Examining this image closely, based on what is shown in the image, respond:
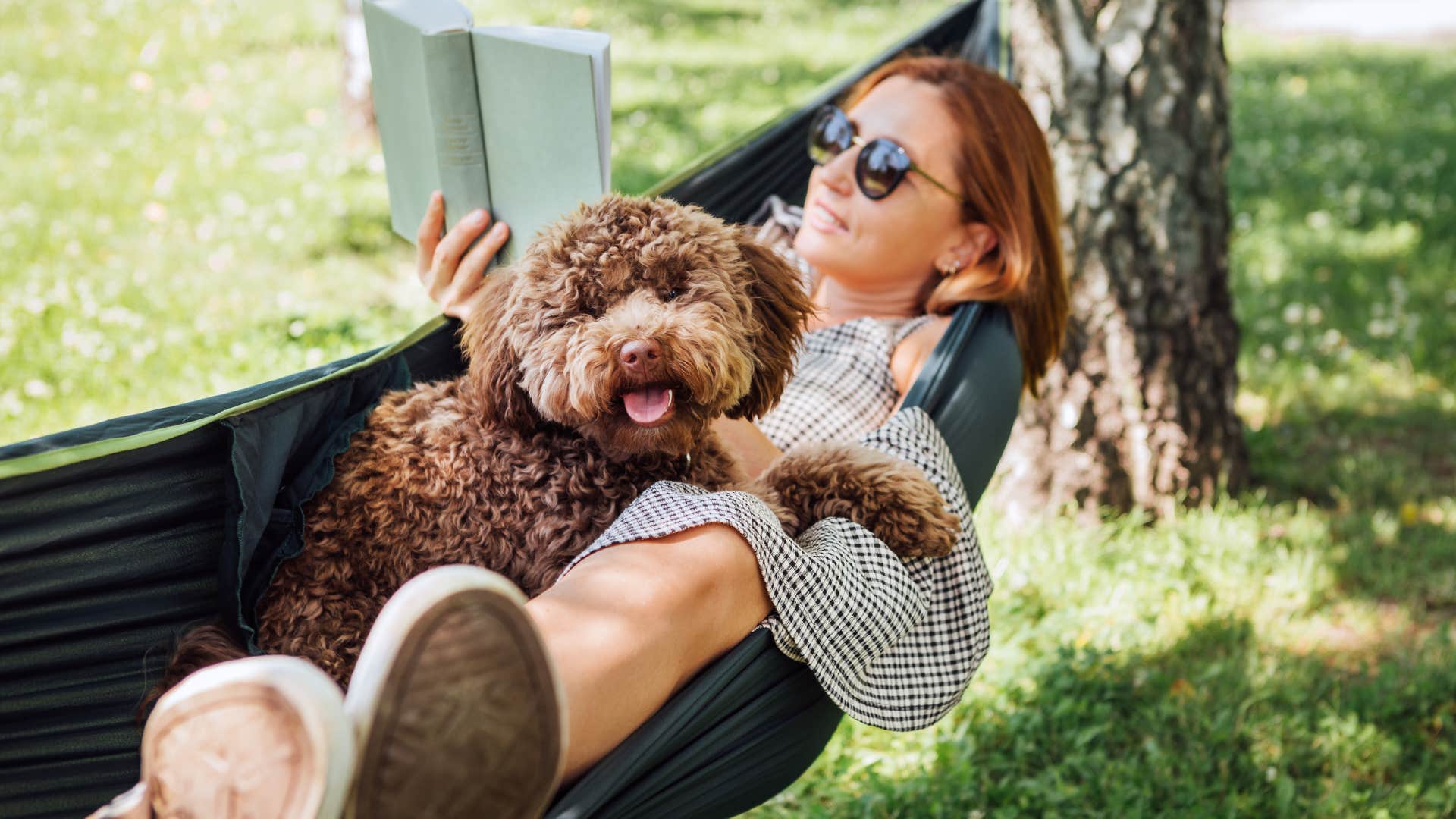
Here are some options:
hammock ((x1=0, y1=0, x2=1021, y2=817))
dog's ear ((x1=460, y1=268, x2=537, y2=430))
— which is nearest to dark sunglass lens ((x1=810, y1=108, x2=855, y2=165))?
dog's ear ((x1=460, y1=268, x2=537, y2=430))

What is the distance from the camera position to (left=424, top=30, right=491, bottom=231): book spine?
7.38ft

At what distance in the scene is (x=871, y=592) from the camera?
1.97 meters

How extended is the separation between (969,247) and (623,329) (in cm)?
149

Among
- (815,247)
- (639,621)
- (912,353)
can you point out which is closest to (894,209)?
(815,247)

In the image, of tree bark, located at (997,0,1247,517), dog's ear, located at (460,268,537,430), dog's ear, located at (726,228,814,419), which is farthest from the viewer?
tree bark, located at (997,0,1247,517)

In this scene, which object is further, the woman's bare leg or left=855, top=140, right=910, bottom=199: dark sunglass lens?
left=855, top=140, right=910, bottom=199: dark sunglass lens

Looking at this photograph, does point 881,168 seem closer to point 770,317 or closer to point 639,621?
point 770,317

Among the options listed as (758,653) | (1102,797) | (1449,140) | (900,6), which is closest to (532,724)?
(758,653)

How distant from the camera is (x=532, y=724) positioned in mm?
1389

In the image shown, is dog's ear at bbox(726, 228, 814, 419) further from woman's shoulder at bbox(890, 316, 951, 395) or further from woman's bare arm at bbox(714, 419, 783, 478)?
woman's shoulder at bbox(890, 316, 951, 395)

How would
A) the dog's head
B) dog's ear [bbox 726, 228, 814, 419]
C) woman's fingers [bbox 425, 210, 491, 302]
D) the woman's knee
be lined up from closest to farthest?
the woman's knee, the dog's head, dog's ear [bbox 726, 228, 814, 419], woman's fingers [bbox 425, 210, 491, 302]

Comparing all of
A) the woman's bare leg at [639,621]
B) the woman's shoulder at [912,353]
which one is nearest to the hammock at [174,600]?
the woman's bare leg at [639,621]

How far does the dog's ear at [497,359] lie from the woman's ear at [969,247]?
4.63 ft

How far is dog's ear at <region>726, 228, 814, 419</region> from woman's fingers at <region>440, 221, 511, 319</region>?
529 mm
